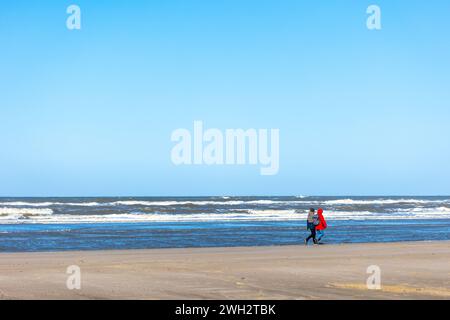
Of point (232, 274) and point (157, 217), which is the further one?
point (157, 217)

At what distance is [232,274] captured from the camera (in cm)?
1397

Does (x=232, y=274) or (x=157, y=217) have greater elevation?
(x=232, y=274)

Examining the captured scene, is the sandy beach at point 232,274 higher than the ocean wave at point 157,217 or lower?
higher

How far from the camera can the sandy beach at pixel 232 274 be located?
11.0 m

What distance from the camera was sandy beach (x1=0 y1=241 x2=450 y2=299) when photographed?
36.2 feet

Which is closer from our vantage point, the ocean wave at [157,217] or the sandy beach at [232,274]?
the sandy beach at [232,274]

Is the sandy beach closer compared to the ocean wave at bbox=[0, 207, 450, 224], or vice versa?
the sandy beach

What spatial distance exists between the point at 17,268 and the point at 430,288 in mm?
8636

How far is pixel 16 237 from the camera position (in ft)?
90.5

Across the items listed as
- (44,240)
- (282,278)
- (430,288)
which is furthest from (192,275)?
(44,240)

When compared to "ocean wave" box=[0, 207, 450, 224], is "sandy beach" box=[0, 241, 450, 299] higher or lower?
higher

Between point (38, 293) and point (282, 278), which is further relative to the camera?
point (282, 278)
